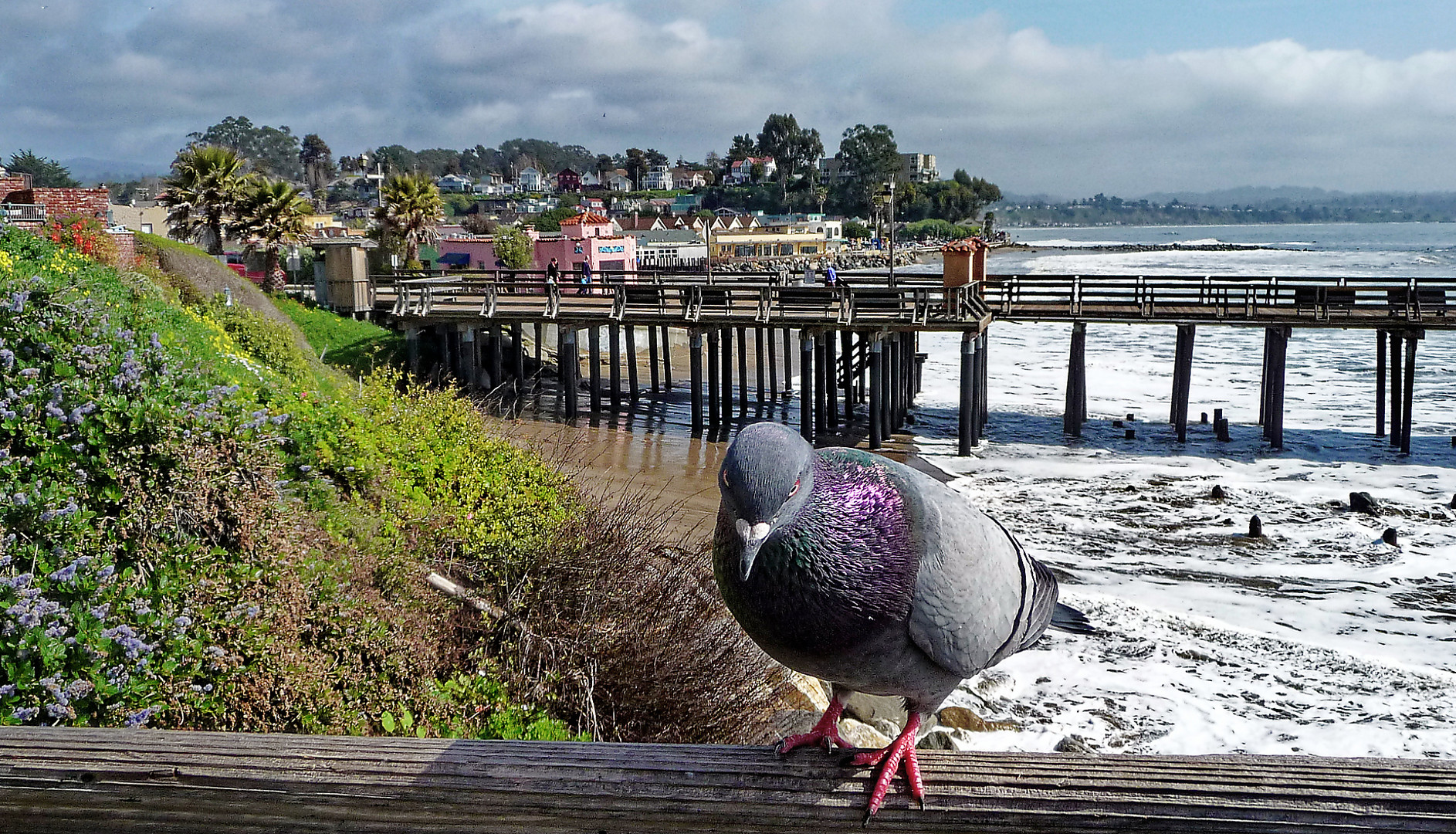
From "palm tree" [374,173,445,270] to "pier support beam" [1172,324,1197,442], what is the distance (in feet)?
75.6

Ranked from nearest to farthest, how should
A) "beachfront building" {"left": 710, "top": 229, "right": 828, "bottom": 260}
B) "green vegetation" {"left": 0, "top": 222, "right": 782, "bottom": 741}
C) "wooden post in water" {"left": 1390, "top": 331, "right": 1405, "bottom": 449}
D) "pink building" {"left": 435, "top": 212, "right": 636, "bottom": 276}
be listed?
"green vegetation" {"left": 0, "top": 222, "right": 782, "bottom": 741}
"wooden post in water" {"left": 1390, "top": 331, "right": 1405, "bottom": 449}
"pink building" {"left": 435, "top": 212, "right": 636, "bottom": 276}
"beachfront building" {"left": 710, "top": 229, "right": 828, "bottom": 260}

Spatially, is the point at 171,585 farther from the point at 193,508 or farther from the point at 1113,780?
the point at 1113,780

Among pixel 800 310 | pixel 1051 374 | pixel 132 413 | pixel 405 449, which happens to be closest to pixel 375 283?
pixel 800 310

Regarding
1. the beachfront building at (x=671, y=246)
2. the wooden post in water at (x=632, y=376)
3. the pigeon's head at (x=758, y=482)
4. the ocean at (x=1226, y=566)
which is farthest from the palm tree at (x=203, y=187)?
the beachfront building at (x=671, y=246)

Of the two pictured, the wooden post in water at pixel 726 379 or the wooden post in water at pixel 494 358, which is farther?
the wooden post in water at pixel 494 358

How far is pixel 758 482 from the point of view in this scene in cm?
217

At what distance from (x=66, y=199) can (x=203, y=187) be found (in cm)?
1116

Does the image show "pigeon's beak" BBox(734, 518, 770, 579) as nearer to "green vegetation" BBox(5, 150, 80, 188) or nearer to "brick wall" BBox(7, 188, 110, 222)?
"brick wall" BBox(7, 188, 110, 222)

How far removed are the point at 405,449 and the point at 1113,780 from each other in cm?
709

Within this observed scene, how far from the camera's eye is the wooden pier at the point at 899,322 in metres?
22.1

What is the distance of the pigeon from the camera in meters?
2.20

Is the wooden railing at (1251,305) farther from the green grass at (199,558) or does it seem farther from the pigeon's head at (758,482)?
the pigeon's head at (758,482)

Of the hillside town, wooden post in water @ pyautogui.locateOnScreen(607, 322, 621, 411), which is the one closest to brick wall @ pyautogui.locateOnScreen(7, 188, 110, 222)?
the hillside town

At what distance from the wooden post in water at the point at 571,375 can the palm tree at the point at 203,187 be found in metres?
11.2
